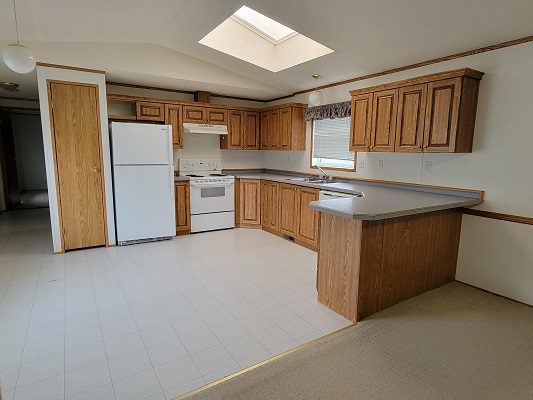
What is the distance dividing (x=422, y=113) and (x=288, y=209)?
2191mm

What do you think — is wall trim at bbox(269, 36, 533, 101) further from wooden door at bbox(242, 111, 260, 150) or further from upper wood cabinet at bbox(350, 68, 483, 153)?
wooden door at bbox(242, 111, 260, 150)

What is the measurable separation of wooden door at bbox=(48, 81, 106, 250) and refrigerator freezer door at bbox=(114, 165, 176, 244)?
0.24 metres

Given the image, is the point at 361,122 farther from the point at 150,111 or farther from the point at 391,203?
the point at 150,111

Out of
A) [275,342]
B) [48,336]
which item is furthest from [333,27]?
[48,336]

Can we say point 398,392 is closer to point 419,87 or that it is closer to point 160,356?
point 160,356

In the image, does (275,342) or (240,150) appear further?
(240,150)

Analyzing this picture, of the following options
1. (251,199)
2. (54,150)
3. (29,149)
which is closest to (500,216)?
(251,199)

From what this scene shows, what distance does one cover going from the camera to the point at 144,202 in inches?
169

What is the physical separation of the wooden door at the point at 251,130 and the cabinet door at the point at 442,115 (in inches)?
127

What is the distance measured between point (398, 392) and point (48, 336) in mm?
2310

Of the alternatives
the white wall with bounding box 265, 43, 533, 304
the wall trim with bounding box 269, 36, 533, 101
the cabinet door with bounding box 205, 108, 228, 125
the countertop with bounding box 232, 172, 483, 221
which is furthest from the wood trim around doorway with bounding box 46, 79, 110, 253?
the white wall with bounding box 265, 43, 533, 304

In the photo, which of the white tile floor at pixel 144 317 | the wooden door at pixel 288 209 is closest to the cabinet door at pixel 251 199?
the wooden door at pixel 288 209

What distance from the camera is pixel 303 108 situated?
16.3 ft

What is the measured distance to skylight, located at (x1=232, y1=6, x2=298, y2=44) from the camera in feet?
12.3
